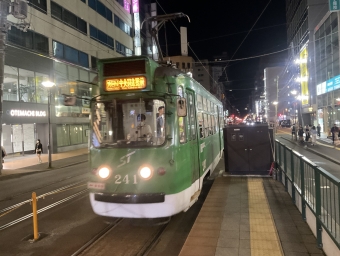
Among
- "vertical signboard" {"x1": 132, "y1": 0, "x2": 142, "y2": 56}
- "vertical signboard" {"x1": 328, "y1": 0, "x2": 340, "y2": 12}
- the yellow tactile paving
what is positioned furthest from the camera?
"vertical signboard" {"x1": 132, "y1": 0, "x2": 142, "y2": 56}

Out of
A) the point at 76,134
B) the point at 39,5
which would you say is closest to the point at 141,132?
the point at 39,5

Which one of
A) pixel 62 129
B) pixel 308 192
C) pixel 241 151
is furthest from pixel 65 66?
pixel 308 192

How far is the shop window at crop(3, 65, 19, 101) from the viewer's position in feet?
74.6

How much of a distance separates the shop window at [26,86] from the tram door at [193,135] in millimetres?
20651

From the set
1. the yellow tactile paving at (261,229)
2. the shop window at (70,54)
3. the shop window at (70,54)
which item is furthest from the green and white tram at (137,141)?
the shop window at (70,54)

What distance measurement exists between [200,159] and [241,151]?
346cm

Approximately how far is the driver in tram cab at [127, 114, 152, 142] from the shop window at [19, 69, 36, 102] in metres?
21.3

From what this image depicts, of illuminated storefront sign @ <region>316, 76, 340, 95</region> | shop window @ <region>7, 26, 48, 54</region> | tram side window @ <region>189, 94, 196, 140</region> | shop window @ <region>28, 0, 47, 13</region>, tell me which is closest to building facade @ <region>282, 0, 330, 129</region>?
illuminated storefront sign @ <region>316, 76, 340, 95</region>

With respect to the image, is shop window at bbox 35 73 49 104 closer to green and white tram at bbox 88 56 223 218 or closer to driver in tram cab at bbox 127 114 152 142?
green and white tram at bbox 88 56 223 218

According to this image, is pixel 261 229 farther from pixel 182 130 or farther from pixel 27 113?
pixel 27 113

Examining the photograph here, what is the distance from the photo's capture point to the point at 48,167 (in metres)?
19.3

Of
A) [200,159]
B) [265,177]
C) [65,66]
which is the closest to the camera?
[200,159]

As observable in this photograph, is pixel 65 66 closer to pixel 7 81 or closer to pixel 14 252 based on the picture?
pixel 7 81

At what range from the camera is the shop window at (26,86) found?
24.0 meters
